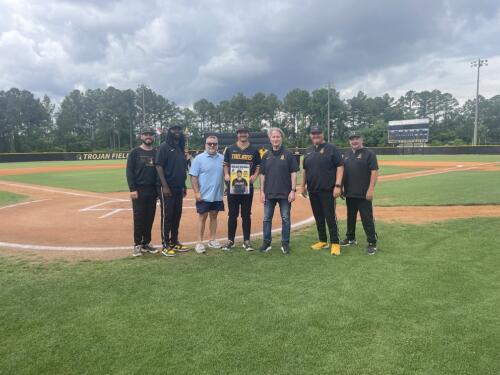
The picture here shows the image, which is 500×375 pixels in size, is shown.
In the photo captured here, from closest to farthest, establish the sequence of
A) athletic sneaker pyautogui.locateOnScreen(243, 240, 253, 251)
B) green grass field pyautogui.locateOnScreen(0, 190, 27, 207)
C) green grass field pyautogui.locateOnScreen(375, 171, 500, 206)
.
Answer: athletic sneaker pyautogui.locateOnScreen(243, 240, 253, 251) → green grass field pyautogui.locateOnScreen(375, 171, 500, 206) → green grass field pyautogui.locateOnScreen(0, 190, 27, 207)

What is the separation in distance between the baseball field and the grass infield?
14 mm

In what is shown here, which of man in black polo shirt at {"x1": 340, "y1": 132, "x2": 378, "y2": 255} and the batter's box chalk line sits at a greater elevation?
man in black polo shirt at {"x1": 340, "y1": 132, "x2": 378, "y2": 255}

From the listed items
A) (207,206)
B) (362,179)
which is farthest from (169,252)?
(362,179)

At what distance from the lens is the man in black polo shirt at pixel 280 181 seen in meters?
5.95

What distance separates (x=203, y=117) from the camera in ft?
338

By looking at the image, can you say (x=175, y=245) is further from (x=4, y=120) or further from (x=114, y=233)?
(x=4, y=120)

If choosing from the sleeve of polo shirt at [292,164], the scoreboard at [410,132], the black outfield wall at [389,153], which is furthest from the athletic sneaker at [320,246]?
the scoreboard at [410,132]

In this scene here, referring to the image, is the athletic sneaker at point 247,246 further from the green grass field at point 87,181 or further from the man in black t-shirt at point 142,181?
the green grass field at point 87,181

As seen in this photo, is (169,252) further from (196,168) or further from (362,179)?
(362,179)

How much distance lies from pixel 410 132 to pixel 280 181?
53342mm

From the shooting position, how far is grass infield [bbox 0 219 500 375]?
114 inches

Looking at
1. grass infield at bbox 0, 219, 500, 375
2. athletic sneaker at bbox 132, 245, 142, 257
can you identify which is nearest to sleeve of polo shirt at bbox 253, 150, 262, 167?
grass infield at bbox 0, 219, 500, 375

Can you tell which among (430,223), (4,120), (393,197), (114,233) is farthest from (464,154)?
(4,120)

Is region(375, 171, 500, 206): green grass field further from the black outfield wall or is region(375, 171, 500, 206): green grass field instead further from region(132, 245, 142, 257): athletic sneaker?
the black outfield wall
